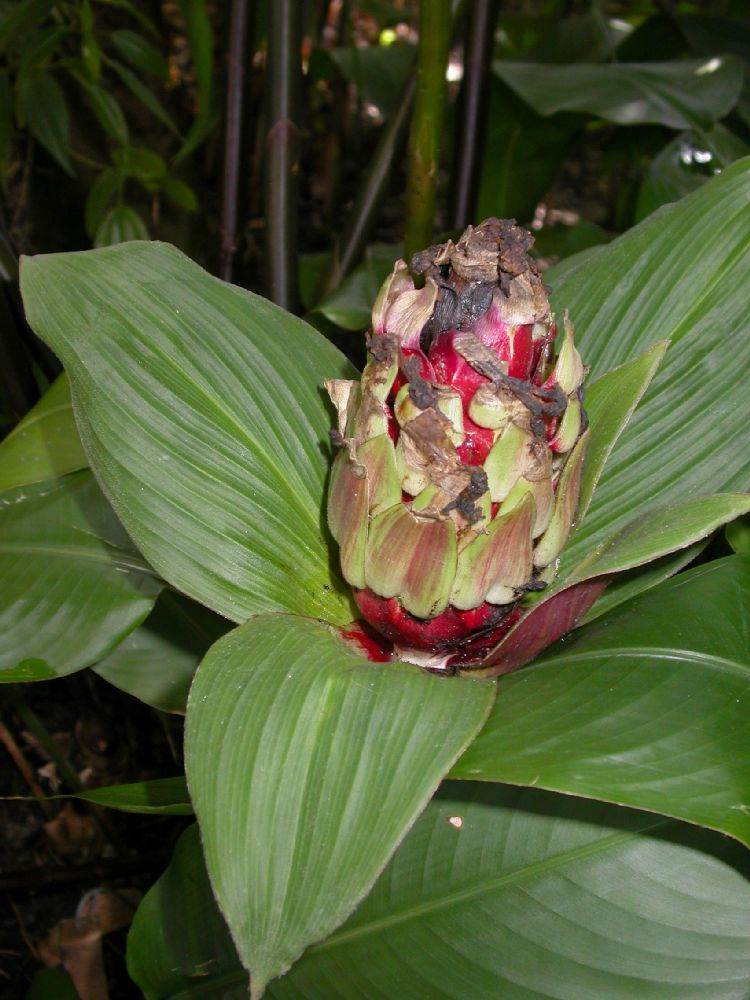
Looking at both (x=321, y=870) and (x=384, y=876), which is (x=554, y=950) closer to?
(x=384, y=876)

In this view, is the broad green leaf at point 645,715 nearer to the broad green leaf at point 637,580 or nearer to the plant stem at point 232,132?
the broad green leaf at point 637,580

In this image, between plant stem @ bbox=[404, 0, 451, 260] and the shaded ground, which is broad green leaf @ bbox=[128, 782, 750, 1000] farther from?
plant stem @ bbox=[404, 0, 451, 260]

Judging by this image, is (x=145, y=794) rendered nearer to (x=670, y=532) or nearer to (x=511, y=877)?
(x=511, y=877)

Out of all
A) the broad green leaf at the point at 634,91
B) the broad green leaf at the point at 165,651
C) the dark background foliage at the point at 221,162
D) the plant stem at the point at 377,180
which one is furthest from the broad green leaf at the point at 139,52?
the broad green leaf at the point at 165,651

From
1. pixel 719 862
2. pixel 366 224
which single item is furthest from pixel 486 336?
pixel 366 224

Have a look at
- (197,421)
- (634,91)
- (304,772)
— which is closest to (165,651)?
(197,421)

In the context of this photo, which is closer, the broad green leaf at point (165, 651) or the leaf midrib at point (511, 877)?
the leaf midrib at point (511, 877)
